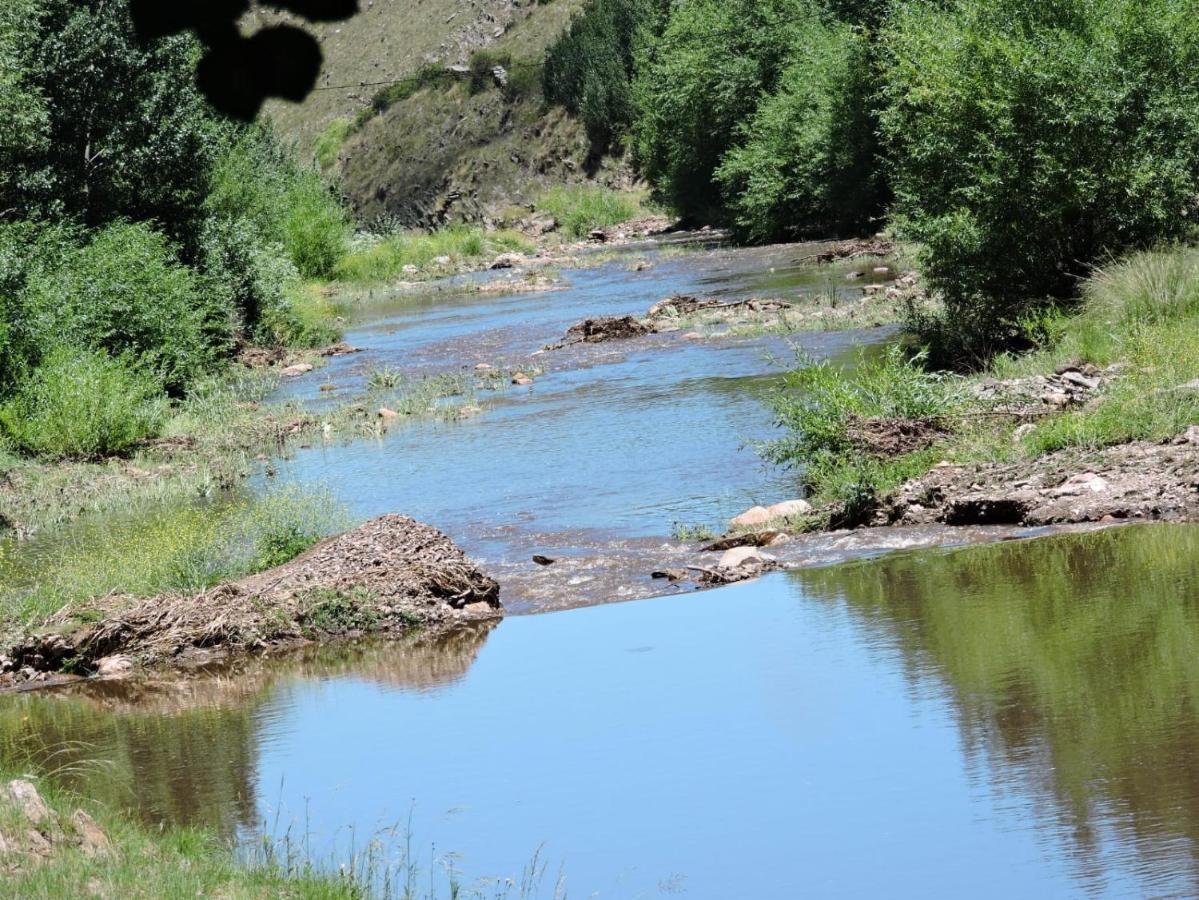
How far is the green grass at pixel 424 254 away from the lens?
5469cm

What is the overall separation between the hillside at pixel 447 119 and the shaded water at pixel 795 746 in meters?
79.7

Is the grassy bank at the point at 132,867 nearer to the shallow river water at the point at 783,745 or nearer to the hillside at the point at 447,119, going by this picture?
the shallow river water at the point at 783,745

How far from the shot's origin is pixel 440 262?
2398 inches

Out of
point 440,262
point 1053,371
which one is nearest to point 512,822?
point 1053,371

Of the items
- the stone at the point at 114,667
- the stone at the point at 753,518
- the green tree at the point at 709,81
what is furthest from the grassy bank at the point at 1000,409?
the green tree at the point at 709,81

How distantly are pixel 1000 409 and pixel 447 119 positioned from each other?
3795 inches

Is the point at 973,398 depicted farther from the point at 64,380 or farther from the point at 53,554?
the point at 64,380

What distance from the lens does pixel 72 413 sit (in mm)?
20328

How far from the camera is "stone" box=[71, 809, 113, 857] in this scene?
20.0ft

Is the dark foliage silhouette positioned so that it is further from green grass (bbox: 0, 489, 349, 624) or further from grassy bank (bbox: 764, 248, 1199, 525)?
grassy bank (bbox: 764, 248, 1199, 525)

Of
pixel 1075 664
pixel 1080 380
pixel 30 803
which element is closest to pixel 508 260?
pixel 1080 380

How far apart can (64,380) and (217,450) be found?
2.20 metres

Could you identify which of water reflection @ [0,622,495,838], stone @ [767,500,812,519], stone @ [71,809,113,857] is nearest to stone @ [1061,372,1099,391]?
stone @ [767,500,812,519]

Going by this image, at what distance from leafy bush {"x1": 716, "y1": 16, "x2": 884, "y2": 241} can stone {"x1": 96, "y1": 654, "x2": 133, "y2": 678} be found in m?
34.4
